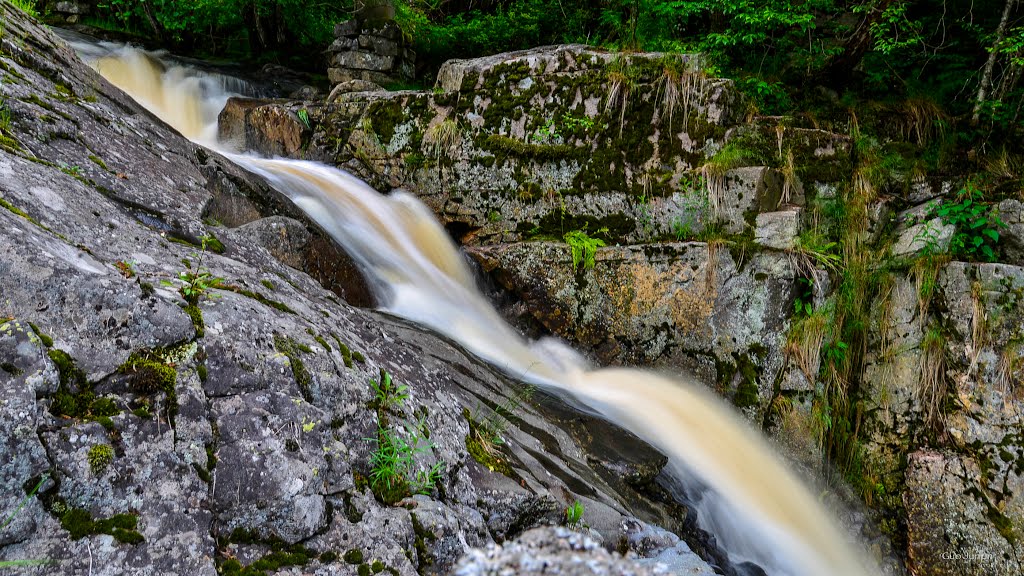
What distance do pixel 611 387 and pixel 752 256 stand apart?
6.77 ft

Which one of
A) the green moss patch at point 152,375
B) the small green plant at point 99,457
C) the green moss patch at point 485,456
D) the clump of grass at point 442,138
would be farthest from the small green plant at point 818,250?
the small green plant at point 99,457

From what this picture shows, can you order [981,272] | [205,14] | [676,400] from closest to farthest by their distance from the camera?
[981,272], [676,400], [205,14]

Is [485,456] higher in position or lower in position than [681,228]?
lower

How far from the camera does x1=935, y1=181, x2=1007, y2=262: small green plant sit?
17.9ft

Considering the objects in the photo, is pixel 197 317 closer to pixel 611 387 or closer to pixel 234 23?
pixel 611 387

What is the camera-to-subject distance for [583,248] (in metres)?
6.48

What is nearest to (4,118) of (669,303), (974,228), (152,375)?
(152,375)

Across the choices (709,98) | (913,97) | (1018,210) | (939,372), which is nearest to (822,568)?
(939,372)

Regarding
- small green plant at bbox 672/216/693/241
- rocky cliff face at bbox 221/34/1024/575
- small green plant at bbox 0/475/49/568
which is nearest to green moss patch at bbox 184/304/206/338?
small green plant at bbox 0/475/49/568

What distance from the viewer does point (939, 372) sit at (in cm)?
537

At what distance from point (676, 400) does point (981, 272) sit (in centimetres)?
307

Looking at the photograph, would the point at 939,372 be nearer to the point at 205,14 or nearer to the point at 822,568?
the point at 822,568

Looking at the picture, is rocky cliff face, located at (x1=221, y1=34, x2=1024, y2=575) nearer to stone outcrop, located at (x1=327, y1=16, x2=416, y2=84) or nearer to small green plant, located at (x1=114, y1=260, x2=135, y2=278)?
stone outcrop, located at (x1=327, y1=16, x2=416, y2=84)

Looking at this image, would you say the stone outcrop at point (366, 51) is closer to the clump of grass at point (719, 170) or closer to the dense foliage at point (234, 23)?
the dense foliage at point (234, 23)
